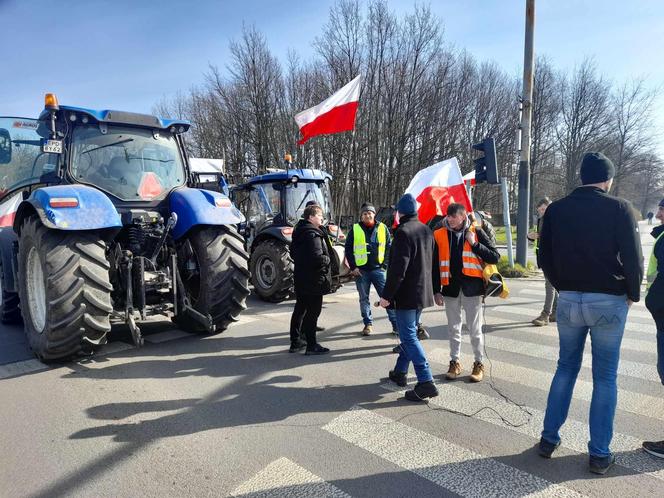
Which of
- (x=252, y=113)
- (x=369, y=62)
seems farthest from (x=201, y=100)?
(x=369, y=62)

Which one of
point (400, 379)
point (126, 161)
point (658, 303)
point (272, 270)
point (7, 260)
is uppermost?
point (126, 161)

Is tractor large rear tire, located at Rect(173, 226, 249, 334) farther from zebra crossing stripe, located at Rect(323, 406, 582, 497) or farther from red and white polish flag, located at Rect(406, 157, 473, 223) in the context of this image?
red and white polish flag, located at Rect(406, 157, 473, 223)

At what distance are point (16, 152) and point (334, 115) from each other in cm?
573

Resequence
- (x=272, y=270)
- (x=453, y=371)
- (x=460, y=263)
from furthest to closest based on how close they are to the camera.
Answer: (x=272, y=270), (x=453, y=371), (x=460, y=263)

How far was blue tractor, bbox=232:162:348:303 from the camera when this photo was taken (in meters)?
8.41

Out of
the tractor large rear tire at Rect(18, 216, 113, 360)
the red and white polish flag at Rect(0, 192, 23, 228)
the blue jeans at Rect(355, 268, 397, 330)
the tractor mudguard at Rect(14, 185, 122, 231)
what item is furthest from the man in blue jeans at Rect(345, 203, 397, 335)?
the red and white polish flag at Rect(0, 192, 23, 228)

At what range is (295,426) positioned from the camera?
11.9ft

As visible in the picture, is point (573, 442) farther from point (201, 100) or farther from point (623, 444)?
point (201, 100)

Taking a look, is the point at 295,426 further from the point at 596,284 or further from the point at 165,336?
the point at 165,336

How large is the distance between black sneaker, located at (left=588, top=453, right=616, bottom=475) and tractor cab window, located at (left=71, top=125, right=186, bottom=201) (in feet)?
17.9

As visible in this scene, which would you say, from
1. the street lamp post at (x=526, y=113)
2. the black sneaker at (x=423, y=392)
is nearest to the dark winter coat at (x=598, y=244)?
the black sneaker at (x=423, y=392)

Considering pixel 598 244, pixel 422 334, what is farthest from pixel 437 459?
pixel 422 334

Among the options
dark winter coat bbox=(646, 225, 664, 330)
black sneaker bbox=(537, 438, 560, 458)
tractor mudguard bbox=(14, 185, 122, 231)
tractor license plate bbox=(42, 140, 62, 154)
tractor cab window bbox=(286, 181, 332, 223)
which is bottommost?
black sneaker bbox=(537, 438, 560, 458)

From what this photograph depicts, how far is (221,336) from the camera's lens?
6242 mm
